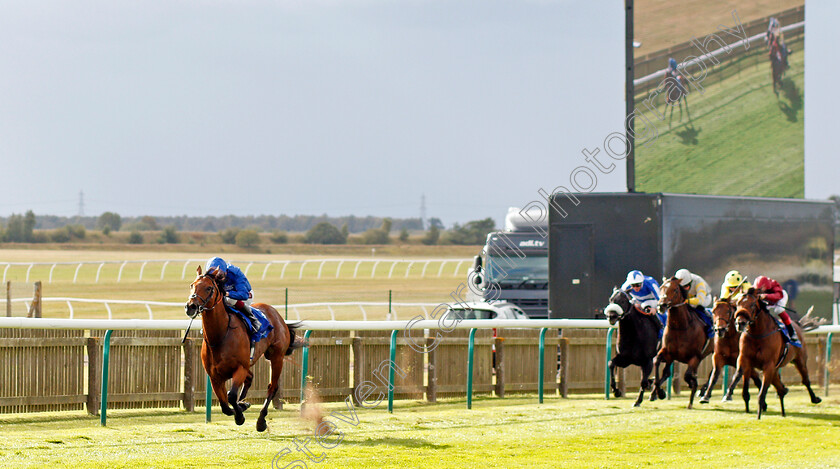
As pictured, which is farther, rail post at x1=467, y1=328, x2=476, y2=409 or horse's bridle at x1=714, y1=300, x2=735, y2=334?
rail post at x1=467, y1=328, x2=476, y2=409

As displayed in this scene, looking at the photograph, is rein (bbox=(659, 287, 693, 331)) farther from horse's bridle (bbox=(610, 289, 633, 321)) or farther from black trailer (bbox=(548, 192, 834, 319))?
black trailer (bbox=(548, 192, 834, 319))

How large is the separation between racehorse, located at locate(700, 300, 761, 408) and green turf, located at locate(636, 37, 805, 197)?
6063 millimetres

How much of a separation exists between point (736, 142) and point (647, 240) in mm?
4862

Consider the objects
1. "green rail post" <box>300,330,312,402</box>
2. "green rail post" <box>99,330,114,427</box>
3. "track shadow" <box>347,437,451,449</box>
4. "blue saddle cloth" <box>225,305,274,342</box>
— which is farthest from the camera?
"green rail post" <box>300,330,312,402</box>

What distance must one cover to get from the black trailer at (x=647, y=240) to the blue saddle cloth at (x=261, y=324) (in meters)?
9.13

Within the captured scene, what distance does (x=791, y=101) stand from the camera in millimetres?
21031

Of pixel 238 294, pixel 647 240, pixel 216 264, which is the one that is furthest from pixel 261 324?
pixel 647 240

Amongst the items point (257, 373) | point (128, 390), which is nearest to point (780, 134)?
point (257, 373)

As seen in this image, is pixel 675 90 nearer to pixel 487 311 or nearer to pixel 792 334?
pixel 487 311

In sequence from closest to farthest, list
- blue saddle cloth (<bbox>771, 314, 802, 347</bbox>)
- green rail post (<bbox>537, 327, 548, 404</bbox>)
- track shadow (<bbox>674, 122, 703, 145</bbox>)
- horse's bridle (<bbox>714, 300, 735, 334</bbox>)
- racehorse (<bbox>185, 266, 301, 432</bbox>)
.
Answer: racehorse (<bbox>185, 266, 301, 432</bbox>), horse's bridle (<bbox>714, 300, 735, 334</bbox>), blue saddle cloth (<bbox>771, 314, 802, 347</bbox>), green rail post (<bbox>537, 327, 548, 404</bbox>), track shadow (<bbox>674, 122, 703, 145</bbox>)

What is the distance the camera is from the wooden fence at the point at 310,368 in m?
11.0

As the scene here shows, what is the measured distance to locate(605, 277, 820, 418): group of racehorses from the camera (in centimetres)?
1080

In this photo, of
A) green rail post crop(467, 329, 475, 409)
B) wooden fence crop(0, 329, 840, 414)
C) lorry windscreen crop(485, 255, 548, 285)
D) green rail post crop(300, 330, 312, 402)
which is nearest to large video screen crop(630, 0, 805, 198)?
lorry windscreen crop(485, 255, 548, 285)

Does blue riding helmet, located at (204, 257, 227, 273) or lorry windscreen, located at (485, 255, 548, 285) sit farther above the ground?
blue riding helmet, located at (204, 257, 227, 273)
